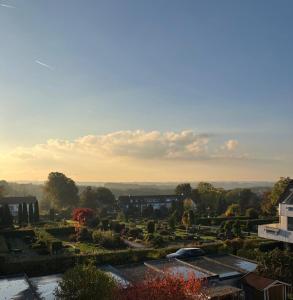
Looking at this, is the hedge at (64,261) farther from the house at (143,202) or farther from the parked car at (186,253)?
the house at (143,202)

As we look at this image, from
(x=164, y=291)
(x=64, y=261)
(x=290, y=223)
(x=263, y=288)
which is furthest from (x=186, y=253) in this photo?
(x=164, y=291)

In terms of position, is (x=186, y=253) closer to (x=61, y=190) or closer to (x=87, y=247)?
(x=87, y=247)

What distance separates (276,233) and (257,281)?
2118cm

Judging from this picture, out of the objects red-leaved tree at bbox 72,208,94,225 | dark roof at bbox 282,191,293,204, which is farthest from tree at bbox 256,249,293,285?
red-leaved tree at bbox 72,208,94,225

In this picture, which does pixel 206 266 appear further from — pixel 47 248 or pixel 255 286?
pixel 47 248

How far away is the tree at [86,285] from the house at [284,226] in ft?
102

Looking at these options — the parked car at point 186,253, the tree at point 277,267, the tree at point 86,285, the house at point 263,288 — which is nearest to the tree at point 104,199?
the parked car at point 186,253

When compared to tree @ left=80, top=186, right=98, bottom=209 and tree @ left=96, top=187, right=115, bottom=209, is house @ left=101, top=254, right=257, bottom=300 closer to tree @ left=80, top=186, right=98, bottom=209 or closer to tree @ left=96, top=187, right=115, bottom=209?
tree @ left=80, top=186, right=98, bottom=209

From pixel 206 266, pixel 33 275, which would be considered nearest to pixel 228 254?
pixel 206 266

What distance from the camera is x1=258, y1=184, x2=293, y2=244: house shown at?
44834 mm

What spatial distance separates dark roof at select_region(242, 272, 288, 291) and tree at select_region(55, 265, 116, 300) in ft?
35.5

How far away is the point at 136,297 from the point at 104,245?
3010 centimetres

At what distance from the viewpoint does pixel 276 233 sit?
1796 inches

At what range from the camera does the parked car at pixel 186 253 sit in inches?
1367
